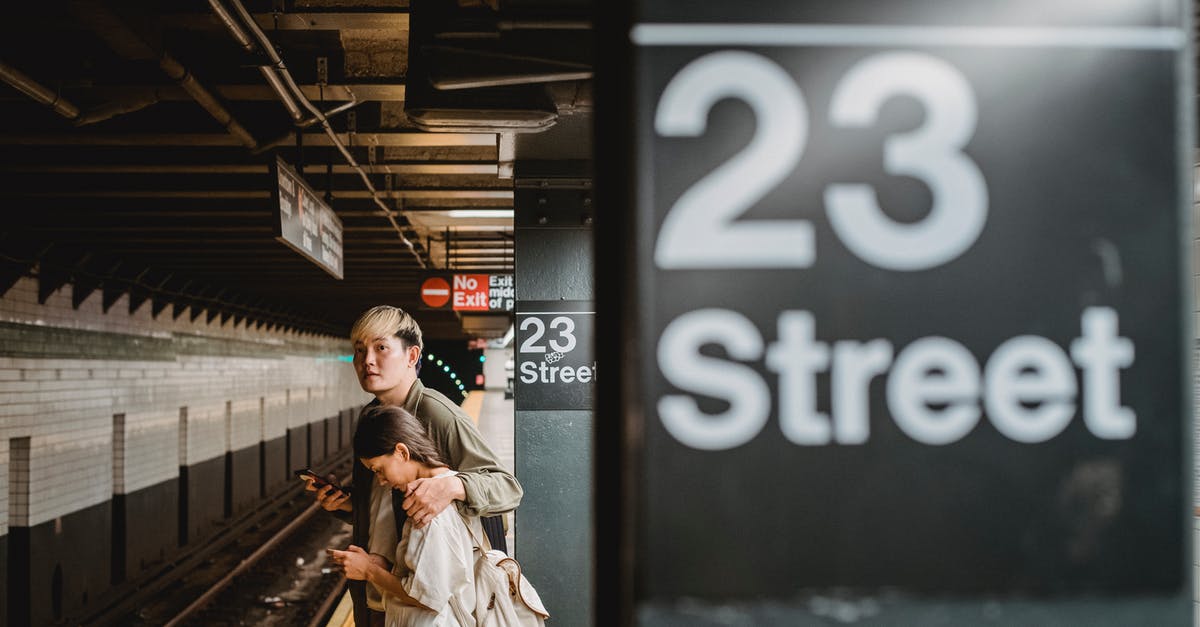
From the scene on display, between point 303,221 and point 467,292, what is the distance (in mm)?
6078

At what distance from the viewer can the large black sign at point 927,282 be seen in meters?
1.11

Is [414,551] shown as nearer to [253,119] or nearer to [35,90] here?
[35,90]

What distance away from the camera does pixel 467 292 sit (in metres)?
11.4

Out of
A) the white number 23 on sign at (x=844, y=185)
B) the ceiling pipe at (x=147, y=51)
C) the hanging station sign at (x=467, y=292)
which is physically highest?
the ceiling pipe at (x=147, y=51)

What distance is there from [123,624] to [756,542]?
11747 mm

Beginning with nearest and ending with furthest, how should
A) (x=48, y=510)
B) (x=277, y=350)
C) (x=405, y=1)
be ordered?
(x=405, y=1), (x=48, y=510), (x=277, y=350)

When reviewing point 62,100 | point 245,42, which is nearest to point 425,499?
point 245,42

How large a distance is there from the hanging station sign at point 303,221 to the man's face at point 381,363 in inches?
75.7

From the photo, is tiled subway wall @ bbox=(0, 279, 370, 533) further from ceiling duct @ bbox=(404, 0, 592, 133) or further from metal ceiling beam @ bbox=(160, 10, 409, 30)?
ceiling duct @ bbox=(404, 0, 592, 133)

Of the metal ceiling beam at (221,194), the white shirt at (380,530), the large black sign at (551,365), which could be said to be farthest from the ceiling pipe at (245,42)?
the metal ceiling beam at (221,194)

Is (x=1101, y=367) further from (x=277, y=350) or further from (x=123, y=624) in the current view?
(x=277, y=350)

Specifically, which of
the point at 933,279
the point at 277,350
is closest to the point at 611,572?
the point at 933,279

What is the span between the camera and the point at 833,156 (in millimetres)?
1127

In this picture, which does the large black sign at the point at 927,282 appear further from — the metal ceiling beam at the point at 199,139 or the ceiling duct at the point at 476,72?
the metal ceiling beam at the point at 199,139
